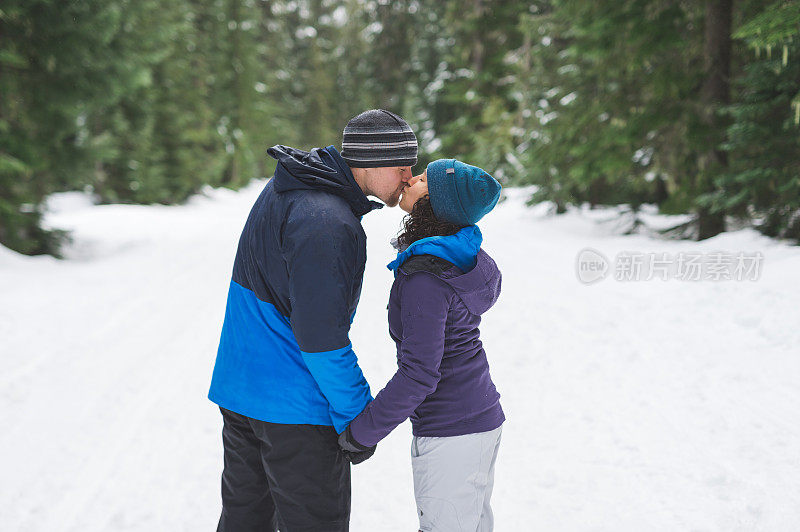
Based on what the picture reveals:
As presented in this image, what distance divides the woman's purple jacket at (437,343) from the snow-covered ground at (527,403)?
158 centimetres

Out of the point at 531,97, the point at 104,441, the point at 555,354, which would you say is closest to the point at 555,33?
the point at 531,97

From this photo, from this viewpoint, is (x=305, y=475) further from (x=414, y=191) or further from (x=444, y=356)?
(x=414, y=191)

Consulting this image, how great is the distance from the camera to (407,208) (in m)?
2.27

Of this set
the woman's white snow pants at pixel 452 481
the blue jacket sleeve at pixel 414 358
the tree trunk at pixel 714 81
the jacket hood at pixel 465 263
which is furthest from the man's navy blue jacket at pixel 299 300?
the tree trunk at pixel 714 81

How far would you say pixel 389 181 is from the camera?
7.27ft

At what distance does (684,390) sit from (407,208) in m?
3.91

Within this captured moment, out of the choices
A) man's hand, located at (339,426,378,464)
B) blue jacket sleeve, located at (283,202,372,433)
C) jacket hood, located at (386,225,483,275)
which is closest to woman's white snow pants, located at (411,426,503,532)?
man's hand, located at (339,426,378,464)

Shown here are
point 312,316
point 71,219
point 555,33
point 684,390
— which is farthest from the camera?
point 71,219

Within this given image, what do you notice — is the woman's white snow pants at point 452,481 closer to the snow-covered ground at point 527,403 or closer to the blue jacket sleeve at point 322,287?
the blue jacket sleeve at point 322,287

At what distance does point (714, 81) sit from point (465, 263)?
9123 millimetres

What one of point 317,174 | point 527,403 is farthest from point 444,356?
point 527,403

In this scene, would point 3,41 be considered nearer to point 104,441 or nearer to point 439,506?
point 104,441

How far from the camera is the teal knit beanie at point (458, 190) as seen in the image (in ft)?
6.72

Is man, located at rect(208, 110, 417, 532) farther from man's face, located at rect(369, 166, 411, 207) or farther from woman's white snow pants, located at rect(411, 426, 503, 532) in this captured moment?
woman's white snow pants, located at rect(411, 426, 503, 532)
